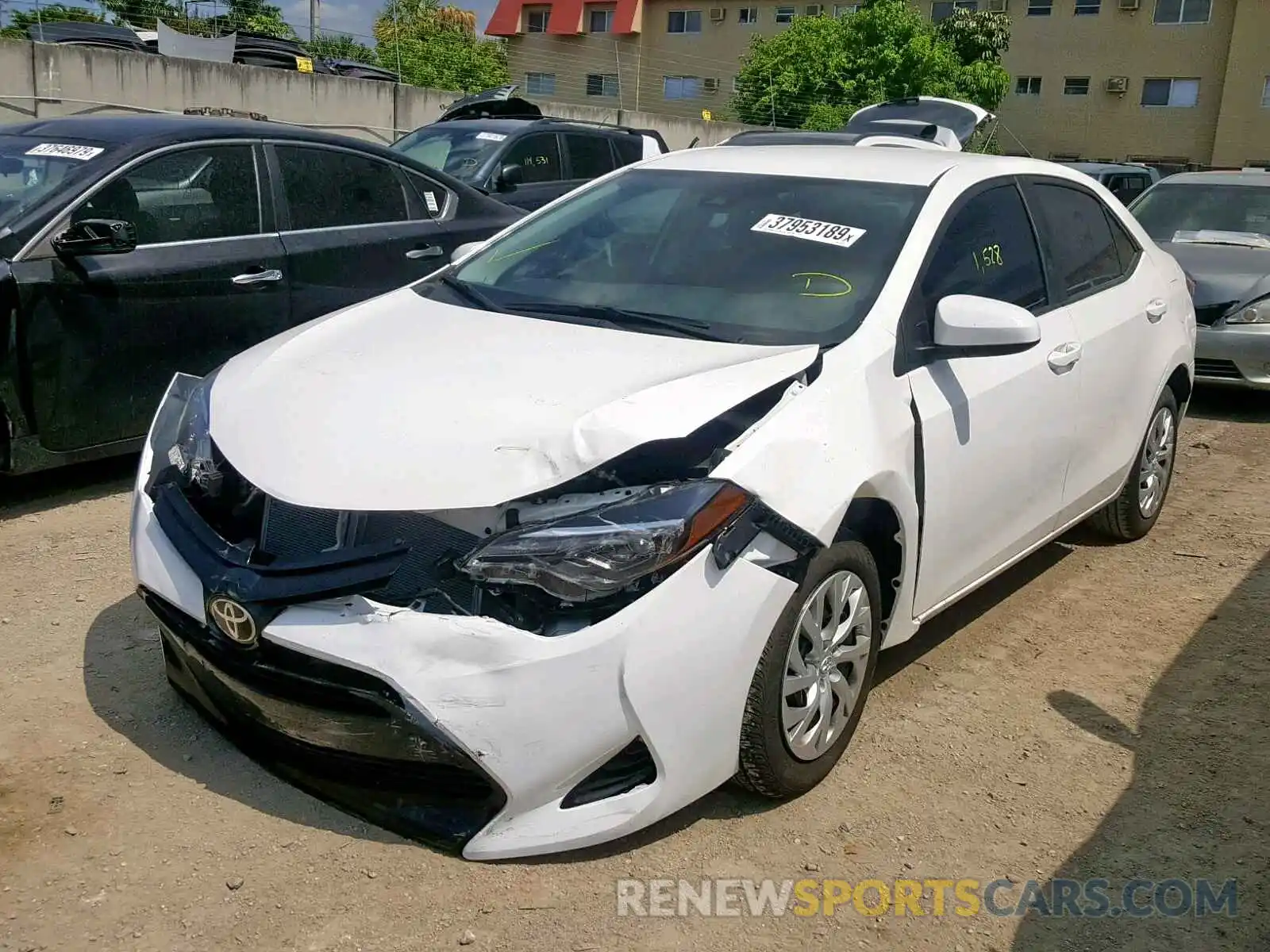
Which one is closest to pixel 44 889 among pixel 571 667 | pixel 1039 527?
pixel 571 667

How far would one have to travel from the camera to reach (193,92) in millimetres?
20094

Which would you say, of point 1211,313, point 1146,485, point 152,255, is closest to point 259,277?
point 152,255

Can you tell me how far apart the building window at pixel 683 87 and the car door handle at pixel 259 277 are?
42.9 meters

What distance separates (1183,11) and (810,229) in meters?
39.9

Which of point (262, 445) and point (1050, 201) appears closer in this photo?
point (262, 445)

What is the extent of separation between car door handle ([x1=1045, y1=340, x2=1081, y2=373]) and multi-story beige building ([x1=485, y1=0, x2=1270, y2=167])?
33.4m

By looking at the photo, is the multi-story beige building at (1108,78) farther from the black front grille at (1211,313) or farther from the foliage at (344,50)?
the black front grille at (1211,313)

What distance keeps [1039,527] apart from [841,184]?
1375 mm

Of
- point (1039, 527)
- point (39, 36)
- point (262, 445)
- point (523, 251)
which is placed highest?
point (39, 36)

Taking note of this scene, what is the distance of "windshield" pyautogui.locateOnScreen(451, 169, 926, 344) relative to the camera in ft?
11.6

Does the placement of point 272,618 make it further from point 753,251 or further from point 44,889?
point 753,251

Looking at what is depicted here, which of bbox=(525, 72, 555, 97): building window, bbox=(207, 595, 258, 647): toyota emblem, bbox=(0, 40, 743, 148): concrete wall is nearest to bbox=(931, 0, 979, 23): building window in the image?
bbox=(525, 72, 555, 97): building window

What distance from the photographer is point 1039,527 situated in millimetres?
4246

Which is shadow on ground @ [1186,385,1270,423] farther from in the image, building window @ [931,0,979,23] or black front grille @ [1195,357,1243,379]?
building window @ [931,0,979,23]
